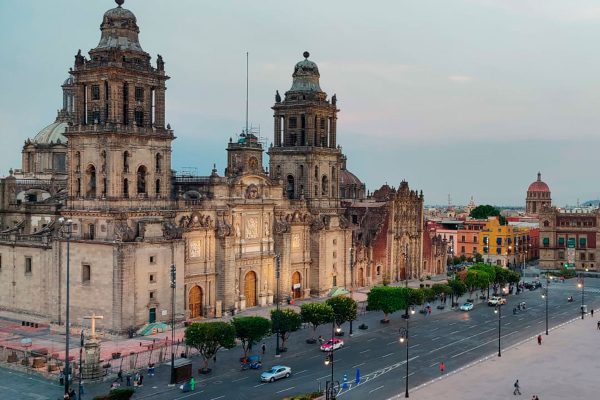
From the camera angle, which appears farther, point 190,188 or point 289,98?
point 289,98

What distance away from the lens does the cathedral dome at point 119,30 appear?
80.5m

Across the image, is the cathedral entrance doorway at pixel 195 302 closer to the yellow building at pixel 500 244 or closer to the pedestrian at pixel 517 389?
the pedestrian at pixel 517 389

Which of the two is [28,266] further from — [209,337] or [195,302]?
[209,337]

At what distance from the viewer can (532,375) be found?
6419 cm

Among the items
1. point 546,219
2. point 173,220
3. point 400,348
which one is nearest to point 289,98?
point 173,220

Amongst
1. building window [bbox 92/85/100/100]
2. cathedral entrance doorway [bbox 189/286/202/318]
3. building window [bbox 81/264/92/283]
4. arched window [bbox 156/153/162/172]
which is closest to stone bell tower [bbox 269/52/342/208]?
cathedral entrance doorway [bbox 189/286/202/318]

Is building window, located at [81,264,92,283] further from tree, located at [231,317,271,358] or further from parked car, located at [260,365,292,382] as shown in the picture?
parked car, located at [260,365,292,382]

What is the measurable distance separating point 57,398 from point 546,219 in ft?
408

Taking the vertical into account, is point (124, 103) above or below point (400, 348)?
above

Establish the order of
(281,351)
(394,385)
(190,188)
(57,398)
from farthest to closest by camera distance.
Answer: (190,188) < (281,351) < (394,385) < (57,398)

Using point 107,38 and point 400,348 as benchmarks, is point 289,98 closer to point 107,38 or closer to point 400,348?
point 107,38

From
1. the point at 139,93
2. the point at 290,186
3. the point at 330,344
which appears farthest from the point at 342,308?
the point at 290,186

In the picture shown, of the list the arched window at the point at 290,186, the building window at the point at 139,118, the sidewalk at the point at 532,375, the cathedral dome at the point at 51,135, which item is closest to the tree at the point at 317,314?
the sidewalk at the point at 532,375

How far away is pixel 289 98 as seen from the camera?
359 ft
